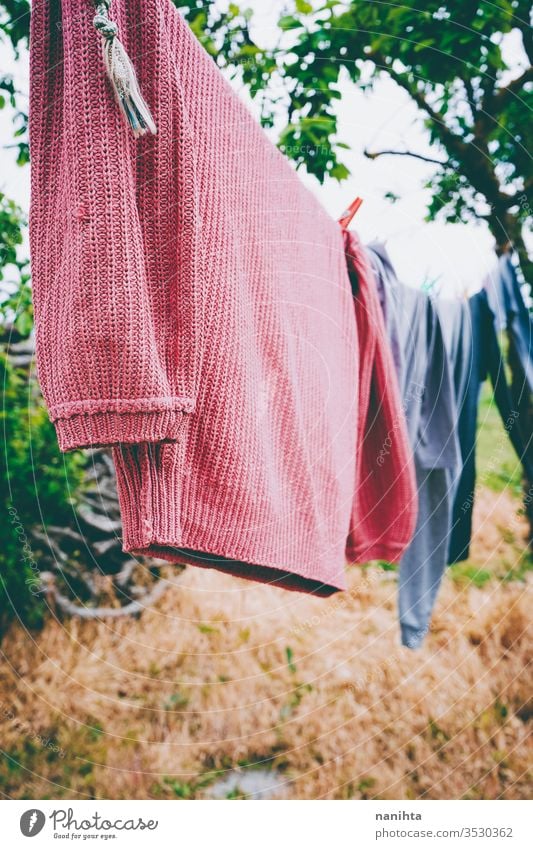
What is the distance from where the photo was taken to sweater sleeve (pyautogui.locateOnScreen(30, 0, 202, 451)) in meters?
0.40

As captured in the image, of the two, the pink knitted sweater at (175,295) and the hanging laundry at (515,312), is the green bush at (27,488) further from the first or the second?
the hanging laundry at (515,312)

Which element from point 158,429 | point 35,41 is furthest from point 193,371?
point 35,41

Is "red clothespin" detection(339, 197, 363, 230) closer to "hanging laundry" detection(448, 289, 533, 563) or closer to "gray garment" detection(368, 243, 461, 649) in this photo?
"gray garment" detection(368, 243, 461, 649)

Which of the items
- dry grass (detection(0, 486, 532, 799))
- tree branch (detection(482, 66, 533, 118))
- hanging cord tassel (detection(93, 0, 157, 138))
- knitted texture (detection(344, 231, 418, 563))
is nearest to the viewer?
hanging cord tassel (detection(93, 0, 157, 138))

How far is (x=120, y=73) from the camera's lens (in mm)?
384

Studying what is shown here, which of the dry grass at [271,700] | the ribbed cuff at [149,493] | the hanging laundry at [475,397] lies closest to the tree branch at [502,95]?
the hanging laundry at [475,397]

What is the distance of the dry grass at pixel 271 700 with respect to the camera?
3.08 feet

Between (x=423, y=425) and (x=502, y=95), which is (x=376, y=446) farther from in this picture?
(x=502, y=95)

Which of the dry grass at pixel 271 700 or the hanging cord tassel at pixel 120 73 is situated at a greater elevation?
the hanging cord tassel at pixel 120 73

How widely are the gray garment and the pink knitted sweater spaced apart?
0.18 m

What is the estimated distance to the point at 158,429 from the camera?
16.3 inches

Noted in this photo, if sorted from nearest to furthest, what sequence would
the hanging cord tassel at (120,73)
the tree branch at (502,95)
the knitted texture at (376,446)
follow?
the hanging cord tassel at (120,73) → the knitted texture at (376,446) → the tree branch at (502,95)

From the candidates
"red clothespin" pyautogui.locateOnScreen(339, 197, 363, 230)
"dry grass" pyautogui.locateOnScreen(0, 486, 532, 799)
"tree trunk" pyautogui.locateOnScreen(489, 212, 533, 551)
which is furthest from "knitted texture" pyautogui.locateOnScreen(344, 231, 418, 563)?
"dry grass" pyautogui.locateOnScreen(0, 486, 532, 799)

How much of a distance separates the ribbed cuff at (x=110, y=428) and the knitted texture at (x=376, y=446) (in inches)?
12.6
